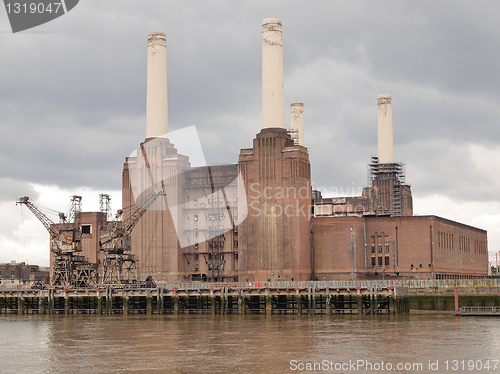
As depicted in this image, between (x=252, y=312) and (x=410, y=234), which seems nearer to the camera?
(x=252, y=312)

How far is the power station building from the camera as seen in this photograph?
116 metres

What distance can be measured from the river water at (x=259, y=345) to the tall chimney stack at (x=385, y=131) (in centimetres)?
7946

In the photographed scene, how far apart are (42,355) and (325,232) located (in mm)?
76958

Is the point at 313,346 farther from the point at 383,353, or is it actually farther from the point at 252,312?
the point at 252,312

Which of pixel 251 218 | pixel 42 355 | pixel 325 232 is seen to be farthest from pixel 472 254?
pixel 42 355

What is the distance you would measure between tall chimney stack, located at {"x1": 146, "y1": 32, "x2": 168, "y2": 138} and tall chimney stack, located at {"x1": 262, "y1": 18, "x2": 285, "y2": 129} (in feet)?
61.2

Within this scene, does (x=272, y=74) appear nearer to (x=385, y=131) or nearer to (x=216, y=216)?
(x=216, y=216)

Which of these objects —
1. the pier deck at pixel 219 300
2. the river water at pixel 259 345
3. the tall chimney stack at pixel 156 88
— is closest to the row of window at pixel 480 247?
the tall chimney stack at pixel 156 88

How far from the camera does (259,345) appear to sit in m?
52.4

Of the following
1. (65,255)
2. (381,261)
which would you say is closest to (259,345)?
(65,255)

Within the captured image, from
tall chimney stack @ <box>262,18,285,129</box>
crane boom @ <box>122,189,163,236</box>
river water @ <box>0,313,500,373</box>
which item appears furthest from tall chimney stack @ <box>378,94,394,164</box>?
river water @ <box>0,313,500,373</box>

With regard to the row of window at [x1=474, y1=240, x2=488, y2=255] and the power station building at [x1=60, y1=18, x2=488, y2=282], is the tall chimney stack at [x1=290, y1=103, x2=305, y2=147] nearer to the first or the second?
the power station building at [x1=60, y1=18, x2=488, y2=282]

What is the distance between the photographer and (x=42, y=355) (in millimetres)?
50688

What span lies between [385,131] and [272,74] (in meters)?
42.9
